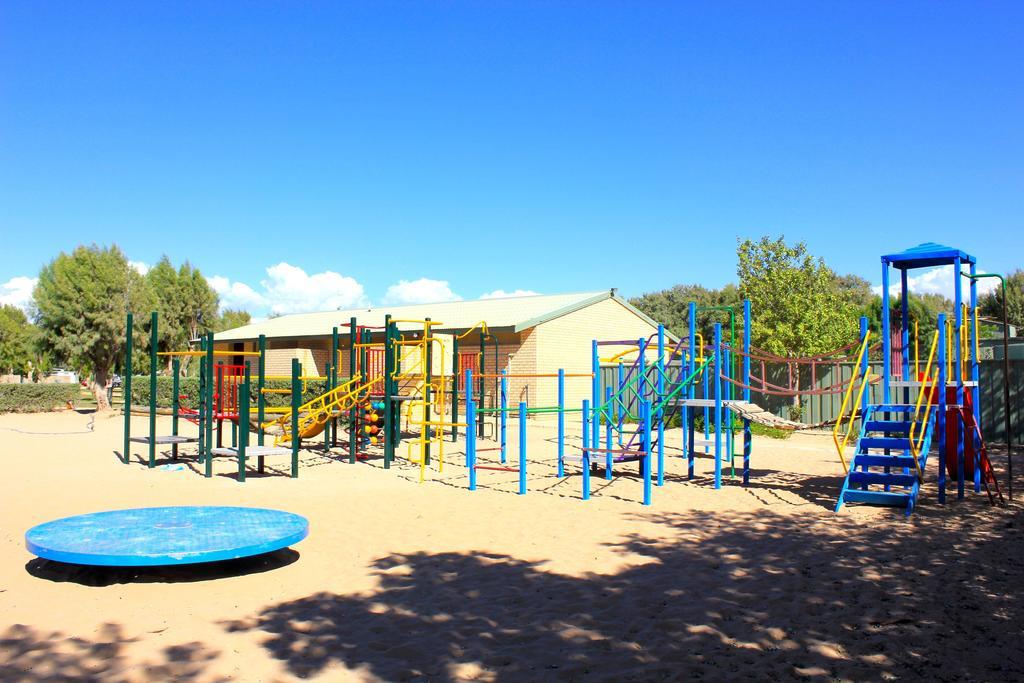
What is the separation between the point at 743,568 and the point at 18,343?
202 feet

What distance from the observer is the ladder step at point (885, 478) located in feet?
32.2

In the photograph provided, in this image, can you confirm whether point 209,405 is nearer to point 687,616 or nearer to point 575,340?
point 687,616

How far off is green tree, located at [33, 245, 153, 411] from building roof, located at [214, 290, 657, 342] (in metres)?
5.14

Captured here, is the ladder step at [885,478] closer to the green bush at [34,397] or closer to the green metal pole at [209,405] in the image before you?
the green metal pole at [209,405]

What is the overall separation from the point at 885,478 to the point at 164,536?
27.6 ft

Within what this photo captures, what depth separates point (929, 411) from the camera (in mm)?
10234

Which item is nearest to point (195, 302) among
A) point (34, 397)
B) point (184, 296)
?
point (184, 296)

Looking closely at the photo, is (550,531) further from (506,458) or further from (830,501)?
(506,458)

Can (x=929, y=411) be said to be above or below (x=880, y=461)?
above

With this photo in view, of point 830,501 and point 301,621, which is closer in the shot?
point 301,621

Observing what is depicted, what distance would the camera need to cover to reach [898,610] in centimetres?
559

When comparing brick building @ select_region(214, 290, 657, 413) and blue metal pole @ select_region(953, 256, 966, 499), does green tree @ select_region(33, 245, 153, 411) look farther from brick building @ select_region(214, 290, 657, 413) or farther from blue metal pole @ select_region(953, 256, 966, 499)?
blue metal pole @ select_region(953, 256, 966, 499)

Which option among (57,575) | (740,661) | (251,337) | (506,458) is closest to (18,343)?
(251,337)

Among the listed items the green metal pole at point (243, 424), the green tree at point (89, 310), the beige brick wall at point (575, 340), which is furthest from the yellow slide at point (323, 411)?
the green tree at point (89, 310)
